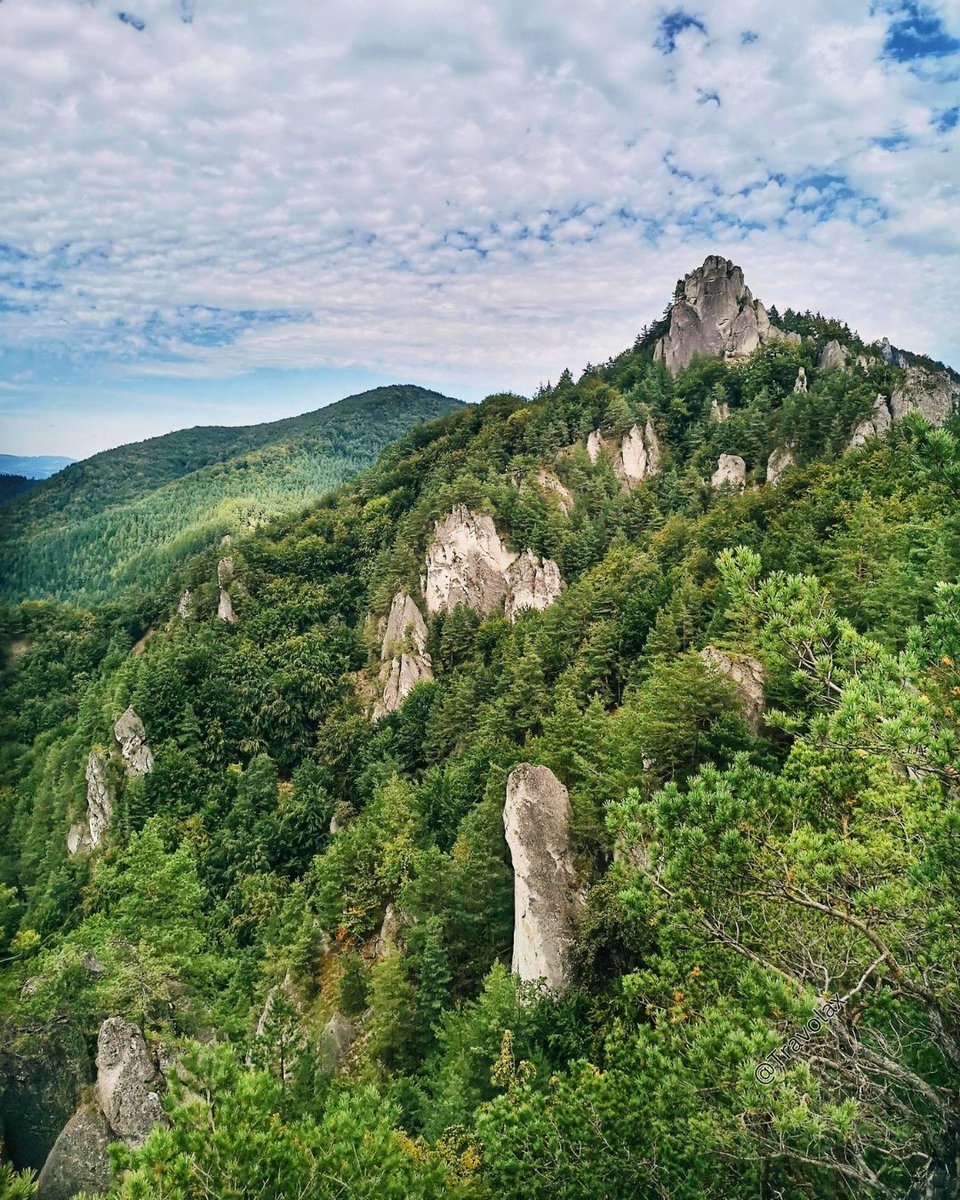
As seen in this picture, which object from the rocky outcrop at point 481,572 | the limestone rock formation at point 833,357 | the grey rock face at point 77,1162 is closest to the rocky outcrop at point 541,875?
the grey rock face at point 77,1162

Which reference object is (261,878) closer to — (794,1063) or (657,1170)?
(657,1170)

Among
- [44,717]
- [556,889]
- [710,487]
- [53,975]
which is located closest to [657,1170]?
[556,889]

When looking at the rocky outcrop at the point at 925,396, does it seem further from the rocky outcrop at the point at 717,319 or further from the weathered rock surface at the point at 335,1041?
the weathered rock surface at the point at 335,1041

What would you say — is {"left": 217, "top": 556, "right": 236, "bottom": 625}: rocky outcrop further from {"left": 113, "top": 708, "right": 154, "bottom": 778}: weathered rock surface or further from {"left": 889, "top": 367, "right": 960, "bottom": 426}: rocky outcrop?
{"left": 889, "top": 367, "right": 960, "bottom": 426}: rocky outcrop

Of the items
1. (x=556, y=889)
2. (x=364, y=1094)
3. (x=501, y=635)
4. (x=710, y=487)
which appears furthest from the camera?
(x=710, y=487)

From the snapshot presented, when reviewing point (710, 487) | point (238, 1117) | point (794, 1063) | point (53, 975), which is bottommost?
point (53, 975)

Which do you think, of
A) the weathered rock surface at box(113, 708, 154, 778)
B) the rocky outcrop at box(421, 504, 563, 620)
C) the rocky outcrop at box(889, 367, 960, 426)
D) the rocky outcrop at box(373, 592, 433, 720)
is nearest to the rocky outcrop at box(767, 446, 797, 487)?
the rocky outcrop at box(889, 367, 960, 426)
